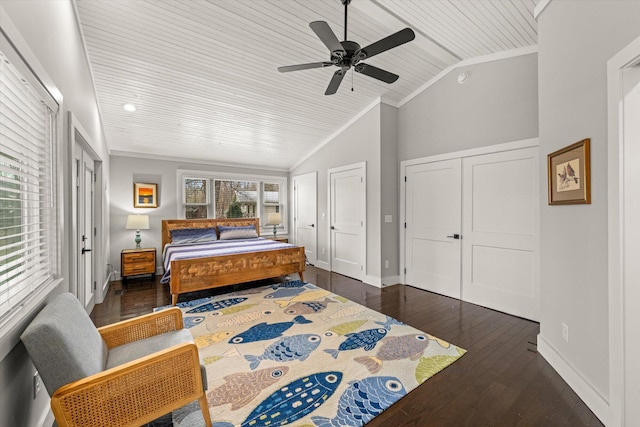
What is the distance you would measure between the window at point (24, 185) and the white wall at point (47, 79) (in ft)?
0.33

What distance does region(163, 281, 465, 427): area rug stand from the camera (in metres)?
1.70

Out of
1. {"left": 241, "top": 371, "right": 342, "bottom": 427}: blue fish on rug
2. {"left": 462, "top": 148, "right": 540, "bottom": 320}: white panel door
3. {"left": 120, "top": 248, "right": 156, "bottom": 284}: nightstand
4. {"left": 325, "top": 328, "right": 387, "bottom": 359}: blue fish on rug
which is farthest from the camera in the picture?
{"left": 120, "top": 248, "right": 156, "bottom": 284}: nightstand

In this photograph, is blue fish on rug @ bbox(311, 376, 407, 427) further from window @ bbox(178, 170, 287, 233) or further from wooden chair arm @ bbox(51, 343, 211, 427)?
window @ bbox(178, 170, 287, 233)

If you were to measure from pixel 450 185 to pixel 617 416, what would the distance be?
9.16 ft

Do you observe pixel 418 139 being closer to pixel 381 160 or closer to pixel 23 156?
pixel 381 160

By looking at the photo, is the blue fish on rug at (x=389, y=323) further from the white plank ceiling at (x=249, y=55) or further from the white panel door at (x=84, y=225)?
the white plank ceiling at (x=249, y=55)

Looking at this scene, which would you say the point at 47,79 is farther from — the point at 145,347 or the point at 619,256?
the point at 619,256

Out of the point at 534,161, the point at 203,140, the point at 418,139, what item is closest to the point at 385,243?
the point at 418,139

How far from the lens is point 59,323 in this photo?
126cm

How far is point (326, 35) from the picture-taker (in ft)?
6.86

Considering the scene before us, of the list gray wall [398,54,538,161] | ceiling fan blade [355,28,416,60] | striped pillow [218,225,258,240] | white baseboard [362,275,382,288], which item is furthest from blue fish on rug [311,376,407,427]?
striped pillow [218,225,258,240]

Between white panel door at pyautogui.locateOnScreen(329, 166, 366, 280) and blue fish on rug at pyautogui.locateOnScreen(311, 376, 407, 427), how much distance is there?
2735 millimetres

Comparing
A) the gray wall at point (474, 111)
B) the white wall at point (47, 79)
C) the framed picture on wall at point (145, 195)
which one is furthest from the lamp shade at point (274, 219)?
the white wall at point (47, 79)

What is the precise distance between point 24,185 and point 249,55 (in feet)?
8.59
